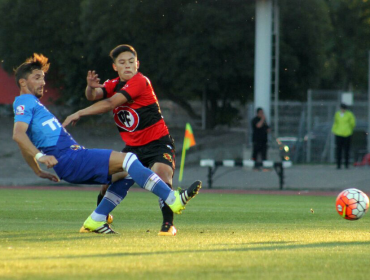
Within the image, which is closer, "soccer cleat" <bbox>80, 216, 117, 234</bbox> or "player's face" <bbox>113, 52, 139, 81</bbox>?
"soccer cleat" <bbox>80, 216, 117, 234</bbox>

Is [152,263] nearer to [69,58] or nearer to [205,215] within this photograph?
[205,215]

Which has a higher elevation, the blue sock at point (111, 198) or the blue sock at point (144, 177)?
the blue sock at point (144, 177)

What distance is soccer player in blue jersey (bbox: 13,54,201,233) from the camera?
800 centimetres

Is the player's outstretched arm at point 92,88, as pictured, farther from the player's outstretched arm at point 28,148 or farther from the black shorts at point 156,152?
the player's outstretched arm at point 28,148

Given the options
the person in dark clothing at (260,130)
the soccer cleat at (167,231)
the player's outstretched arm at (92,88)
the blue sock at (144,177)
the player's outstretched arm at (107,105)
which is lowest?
the person in dark clothing at (260,130)

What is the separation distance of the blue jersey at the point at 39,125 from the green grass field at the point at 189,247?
97cm

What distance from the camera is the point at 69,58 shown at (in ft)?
111

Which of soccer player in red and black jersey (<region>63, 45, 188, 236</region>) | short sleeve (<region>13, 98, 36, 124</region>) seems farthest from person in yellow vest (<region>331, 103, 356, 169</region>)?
short sleeve (<region>13, 98, 36, 124</region>)

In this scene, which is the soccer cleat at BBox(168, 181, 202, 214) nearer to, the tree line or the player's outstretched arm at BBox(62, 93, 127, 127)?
the player's outstretched arm at BBox(62, 93, 127, 127)

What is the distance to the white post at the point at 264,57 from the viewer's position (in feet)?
88.9

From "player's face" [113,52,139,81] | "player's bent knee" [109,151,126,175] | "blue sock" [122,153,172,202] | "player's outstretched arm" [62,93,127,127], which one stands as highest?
"player's face" [113,52,139,81]

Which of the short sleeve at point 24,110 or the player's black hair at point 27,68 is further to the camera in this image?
the player's black hair at point 27,68

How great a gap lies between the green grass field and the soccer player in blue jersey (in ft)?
1.90

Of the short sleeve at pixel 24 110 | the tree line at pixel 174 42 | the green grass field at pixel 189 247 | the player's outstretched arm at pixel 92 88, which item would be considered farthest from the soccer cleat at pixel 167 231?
the tree line at pixel 174 42
